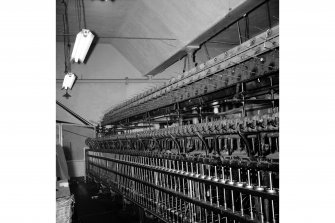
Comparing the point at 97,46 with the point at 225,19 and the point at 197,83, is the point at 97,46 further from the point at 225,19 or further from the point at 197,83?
the point at 197,83

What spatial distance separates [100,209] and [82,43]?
3721mm

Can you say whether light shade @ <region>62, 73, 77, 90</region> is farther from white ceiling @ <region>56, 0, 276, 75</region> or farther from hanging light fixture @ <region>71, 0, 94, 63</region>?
white ceiling @ <region>56, 0, 276, 75</region>

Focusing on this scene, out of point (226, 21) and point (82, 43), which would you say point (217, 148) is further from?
point (226, 21)

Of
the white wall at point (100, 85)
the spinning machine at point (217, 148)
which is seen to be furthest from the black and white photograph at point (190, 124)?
the white wall at point (100, 85)

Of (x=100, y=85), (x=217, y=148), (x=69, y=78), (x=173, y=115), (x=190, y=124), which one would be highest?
(x=100, y=85)

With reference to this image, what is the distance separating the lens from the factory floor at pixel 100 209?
6.08 m

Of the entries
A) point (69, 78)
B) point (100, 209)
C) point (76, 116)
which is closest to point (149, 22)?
point (69, 78)

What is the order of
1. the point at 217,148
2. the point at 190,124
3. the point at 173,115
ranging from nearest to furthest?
the point at 217,148 → the point at 190,124 → the point at 173,115

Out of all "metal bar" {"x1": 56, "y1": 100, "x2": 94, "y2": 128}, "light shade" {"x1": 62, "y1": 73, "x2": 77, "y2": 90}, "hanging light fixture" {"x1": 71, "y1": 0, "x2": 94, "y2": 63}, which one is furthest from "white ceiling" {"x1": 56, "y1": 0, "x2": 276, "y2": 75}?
"metal bar" {"x1": 56, "y1": 100, "x2": 94, "y2": 128}

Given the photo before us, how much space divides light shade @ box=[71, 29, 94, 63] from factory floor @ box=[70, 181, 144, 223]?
2895 millimetres

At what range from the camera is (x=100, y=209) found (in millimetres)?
7031
